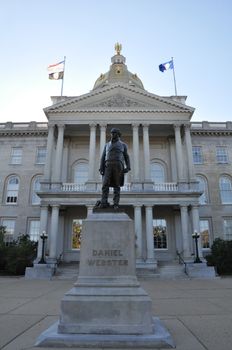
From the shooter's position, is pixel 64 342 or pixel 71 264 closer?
pixel 64 342

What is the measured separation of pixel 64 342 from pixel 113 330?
0.90 meters

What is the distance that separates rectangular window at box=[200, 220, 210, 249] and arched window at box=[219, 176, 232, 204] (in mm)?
3392

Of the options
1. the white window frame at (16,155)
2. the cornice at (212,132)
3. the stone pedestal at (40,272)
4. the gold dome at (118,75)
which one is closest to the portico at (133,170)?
the stone pedestal at (40,272)

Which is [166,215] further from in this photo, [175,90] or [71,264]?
[175,90]

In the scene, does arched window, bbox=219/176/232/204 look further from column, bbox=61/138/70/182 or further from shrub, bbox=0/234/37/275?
shrub, bbox=0/234/37/275

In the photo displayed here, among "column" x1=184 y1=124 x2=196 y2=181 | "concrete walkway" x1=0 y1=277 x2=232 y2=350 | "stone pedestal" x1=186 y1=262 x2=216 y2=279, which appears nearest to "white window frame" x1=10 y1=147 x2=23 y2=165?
"column" x1=184 y1=124 x2=196 y2=181

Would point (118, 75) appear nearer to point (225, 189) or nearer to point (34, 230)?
point (225, 189)

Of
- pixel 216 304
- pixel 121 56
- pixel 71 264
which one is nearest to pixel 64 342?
pixel 216 304

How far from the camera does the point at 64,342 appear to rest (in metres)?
4.89

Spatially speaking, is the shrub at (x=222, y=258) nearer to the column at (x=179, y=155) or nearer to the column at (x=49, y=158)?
the column at (x=179, y=155)

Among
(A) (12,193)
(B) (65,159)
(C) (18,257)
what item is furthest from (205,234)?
(A) (12,193)

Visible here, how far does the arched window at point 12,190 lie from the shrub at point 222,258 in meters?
21.5

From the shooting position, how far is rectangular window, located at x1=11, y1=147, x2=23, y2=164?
1348 inches

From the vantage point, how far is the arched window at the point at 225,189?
3241 centimetres
